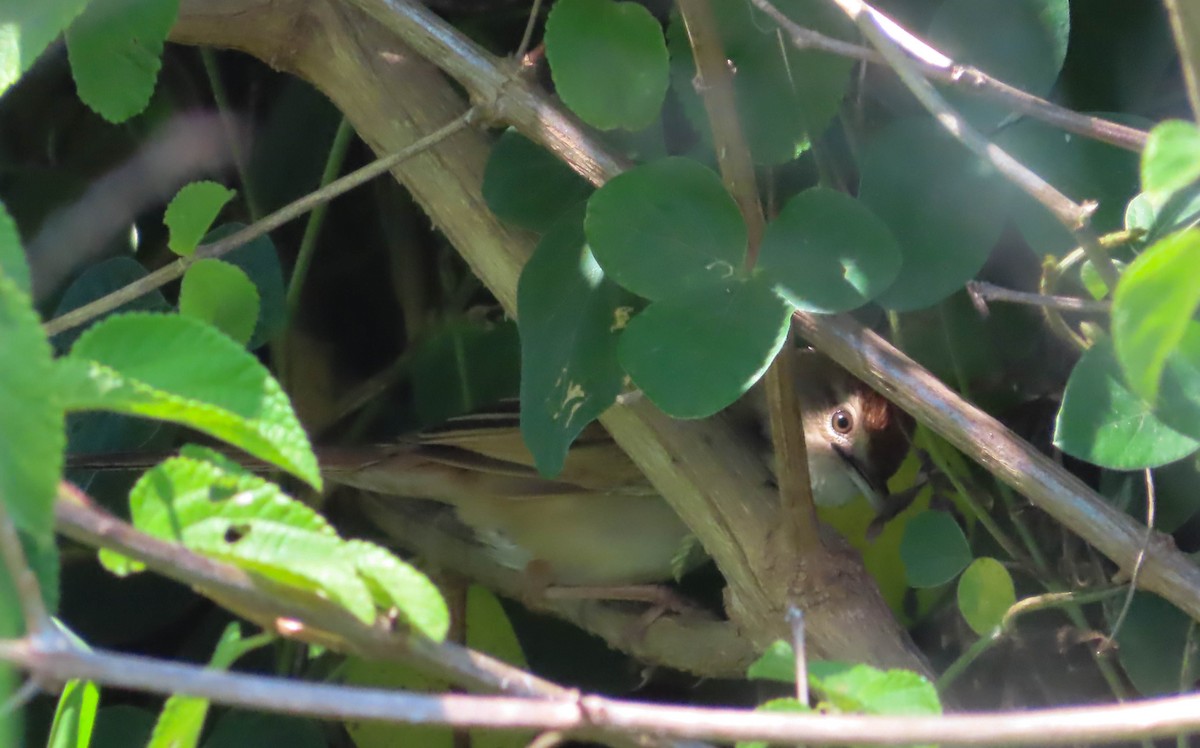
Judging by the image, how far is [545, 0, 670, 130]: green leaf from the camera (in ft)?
4.65

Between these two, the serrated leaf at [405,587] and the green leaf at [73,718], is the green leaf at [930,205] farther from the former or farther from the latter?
the green leaf at [73,718]

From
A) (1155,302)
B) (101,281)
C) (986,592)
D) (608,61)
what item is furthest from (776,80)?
(101,281)

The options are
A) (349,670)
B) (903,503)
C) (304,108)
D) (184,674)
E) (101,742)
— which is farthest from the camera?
(304,108)

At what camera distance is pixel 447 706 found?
0.79 meters

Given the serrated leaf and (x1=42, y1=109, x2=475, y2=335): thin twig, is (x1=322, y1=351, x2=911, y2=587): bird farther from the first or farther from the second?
the serrated leaf

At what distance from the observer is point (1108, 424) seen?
50.8 inches

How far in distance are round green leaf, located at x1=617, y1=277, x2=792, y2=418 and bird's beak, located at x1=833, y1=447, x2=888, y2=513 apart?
3.79ft

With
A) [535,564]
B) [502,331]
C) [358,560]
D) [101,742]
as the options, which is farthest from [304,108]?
[358,560]

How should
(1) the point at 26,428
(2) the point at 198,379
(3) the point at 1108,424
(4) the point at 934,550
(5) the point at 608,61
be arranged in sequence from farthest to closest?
(4) the point at 934,550 → (5) the point at 608,61 → (3) the point at 1108,424 → (2) the point at 198,379 → (1) the point at 26,428

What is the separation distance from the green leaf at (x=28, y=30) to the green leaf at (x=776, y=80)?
78 cm

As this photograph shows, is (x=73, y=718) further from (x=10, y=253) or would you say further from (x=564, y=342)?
(x=564, y=342)

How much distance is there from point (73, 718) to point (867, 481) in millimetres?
1690

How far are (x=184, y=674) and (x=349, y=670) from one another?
1.68 m

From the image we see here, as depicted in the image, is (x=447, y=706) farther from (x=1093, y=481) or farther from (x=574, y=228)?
(x=1093, y=481)
